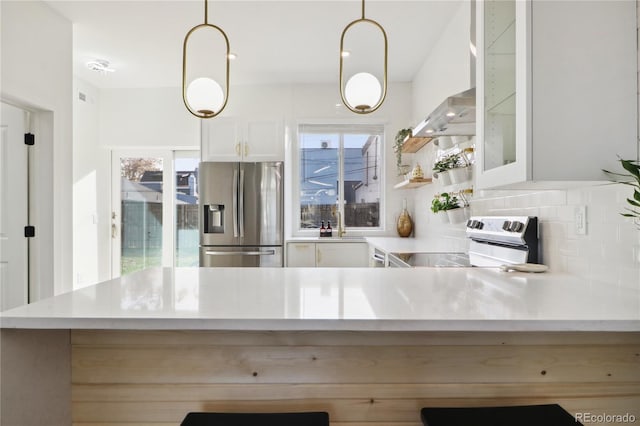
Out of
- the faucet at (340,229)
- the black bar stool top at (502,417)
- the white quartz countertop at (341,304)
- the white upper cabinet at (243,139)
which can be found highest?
the white upper cabinet at (243,139)

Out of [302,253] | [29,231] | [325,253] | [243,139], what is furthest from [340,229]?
[29,231]

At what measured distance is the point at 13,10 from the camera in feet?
8.51

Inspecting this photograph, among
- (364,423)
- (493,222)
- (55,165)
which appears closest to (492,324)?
(364,423)

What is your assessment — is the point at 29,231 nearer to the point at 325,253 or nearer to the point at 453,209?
the point at 325,253

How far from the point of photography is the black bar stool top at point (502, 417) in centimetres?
91

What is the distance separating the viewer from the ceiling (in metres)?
2.86

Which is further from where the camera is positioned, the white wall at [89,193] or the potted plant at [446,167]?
the white wall at [89,193]

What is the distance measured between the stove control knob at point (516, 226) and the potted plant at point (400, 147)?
2.00 meters

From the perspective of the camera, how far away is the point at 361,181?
15.3 ft

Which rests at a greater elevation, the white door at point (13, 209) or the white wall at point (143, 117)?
the white wall at point (143, 117)

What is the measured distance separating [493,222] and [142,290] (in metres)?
1.76

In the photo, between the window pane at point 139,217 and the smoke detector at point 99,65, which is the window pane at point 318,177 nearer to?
the window pane at point 139,217

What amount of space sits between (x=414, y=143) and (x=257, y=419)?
124 inches

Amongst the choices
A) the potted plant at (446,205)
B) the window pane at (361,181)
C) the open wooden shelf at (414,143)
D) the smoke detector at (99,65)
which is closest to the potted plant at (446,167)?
the potted plant at (446,205)
